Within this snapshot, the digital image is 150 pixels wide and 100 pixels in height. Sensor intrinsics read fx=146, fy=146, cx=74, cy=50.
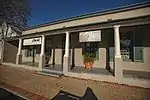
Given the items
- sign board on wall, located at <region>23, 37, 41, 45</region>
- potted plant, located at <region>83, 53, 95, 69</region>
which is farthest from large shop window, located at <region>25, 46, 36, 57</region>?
potted plant, located at <region>83, 53, 95, 69</region>

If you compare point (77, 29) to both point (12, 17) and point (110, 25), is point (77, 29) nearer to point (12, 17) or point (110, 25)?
point (110, 25)

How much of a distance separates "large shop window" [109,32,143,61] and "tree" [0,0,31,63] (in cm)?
1490

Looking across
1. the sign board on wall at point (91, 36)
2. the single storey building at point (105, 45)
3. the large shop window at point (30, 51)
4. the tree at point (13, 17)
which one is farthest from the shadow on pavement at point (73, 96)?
the tree at point (13, 17)

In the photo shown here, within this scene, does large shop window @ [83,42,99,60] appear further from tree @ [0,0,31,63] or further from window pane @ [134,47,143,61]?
tree @ [0,0,31,63]

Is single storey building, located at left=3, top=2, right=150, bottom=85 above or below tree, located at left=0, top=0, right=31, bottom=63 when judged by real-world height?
below

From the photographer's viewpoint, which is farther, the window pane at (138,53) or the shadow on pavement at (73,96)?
the window pane at (138,53)

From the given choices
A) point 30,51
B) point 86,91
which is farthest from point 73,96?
point 30,51

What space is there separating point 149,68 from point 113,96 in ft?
17.9

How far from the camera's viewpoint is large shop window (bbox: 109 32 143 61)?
1123 cm

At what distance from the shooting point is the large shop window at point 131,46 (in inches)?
442

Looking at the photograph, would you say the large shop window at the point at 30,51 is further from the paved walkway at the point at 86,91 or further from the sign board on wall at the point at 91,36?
the paved walkway at the point at 86,91

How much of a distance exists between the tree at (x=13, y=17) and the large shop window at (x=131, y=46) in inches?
587

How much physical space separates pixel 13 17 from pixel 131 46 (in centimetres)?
1900

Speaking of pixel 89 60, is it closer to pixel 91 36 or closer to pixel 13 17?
pixel 91 36
